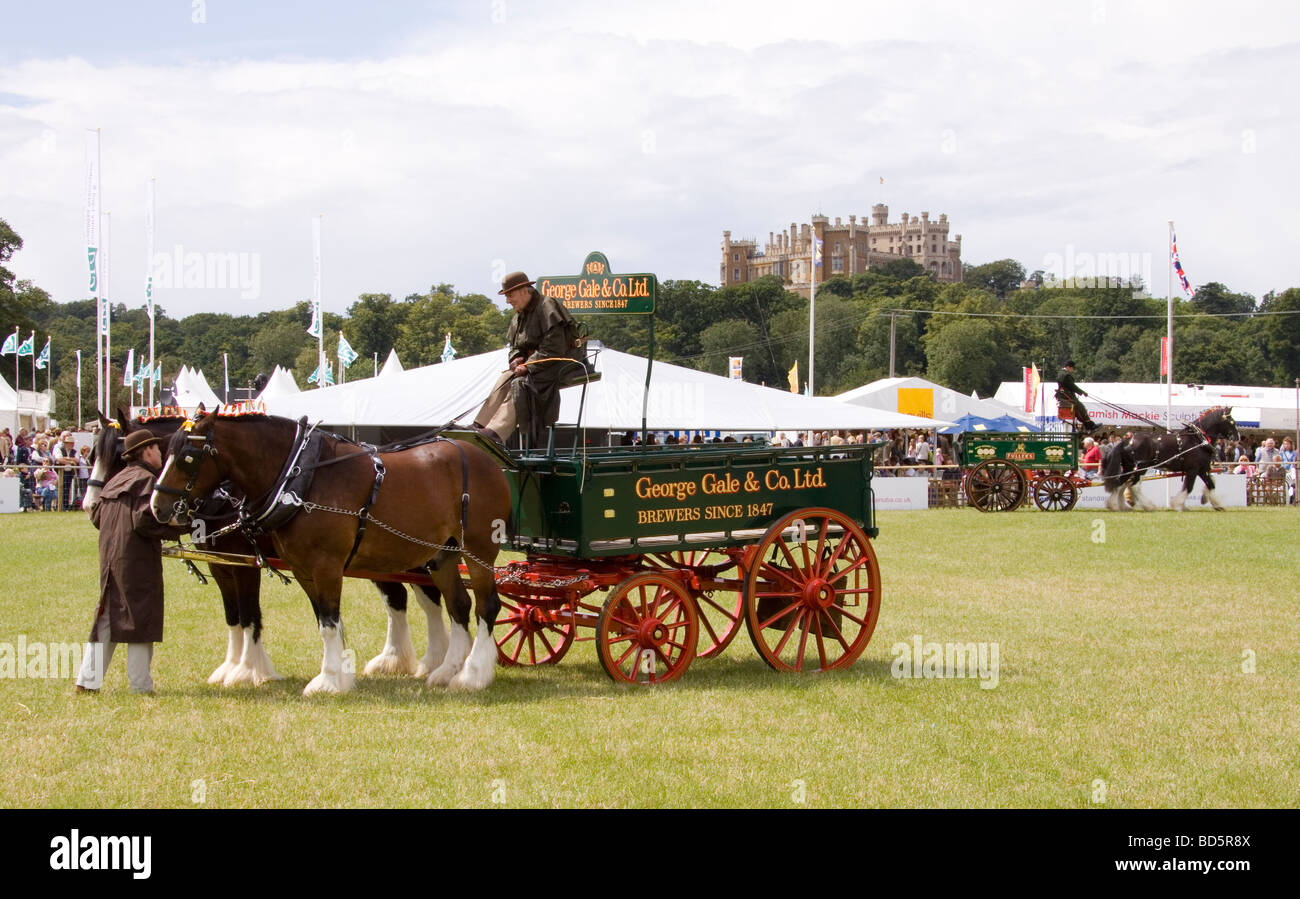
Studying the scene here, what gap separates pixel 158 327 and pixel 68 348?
115 feet

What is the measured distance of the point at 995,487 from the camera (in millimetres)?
26078

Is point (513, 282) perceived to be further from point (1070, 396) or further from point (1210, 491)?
point (1210, 491)

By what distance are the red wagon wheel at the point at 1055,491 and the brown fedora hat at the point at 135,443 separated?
21.3 meters

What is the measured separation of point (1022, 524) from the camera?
22.6 m

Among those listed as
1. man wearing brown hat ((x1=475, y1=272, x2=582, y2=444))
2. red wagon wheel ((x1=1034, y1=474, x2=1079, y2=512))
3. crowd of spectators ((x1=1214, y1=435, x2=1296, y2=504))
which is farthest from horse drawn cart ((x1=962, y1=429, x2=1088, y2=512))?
man wearing brown hat ((x1=475, y1=272, x2=582, y2=444))

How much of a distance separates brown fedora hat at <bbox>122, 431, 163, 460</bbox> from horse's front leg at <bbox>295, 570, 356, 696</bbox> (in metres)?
1.38

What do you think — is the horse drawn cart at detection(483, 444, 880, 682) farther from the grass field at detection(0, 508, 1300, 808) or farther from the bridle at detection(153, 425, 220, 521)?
the bridle at detection(153, 425, 220, 521)

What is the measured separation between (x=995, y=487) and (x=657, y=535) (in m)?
18.6

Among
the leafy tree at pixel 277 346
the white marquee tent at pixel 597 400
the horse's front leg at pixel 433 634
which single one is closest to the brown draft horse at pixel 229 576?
the horse's front leg at pixel 433 634

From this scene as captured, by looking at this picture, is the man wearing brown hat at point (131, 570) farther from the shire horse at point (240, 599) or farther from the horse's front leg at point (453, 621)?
the horse's front leg at point (453, 621)

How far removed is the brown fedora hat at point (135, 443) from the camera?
8.12 metres

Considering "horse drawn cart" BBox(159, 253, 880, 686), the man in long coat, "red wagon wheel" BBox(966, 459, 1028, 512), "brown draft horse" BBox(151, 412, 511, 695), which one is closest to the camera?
"brown draft horse" BBox(151, 412, 511, 695)

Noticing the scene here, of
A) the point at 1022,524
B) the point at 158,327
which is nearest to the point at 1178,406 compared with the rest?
the point at 1022,524

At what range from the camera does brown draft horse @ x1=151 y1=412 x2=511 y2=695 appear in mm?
8070
